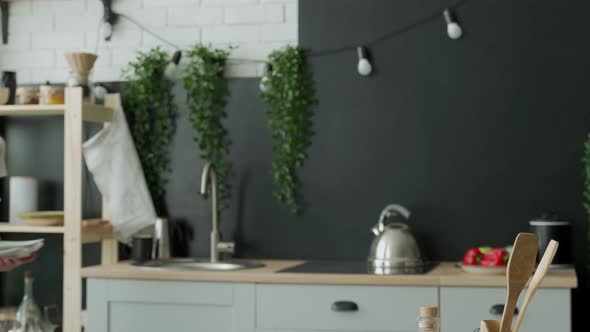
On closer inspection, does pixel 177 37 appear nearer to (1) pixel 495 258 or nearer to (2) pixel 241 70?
(2) pixel 241 70

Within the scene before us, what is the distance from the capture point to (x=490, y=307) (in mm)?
3342

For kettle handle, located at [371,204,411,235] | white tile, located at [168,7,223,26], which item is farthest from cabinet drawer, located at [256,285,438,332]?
white tile, located at [168,7,223,26]

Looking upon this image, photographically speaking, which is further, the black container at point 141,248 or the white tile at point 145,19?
the white tile at point 145,19

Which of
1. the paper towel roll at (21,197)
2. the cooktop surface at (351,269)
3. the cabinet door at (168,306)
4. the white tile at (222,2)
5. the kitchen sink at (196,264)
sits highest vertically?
the white tile at (222,2)

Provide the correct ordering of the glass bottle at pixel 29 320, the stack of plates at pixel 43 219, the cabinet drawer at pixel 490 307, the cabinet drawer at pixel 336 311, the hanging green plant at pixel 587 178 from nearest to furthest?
the glass bottle at pixel 29 320 → the cabinet drawer at pixel 490 307 → the cabinet drawer at pixel 336 311 → the hanging green plant at pixel 587 178 → the stack of plates at pixel 43 219

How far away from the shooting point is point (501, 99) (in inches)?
157

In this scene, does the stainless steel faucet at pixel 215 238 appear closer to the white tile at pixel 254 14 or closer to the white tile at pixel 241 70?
the white tile at pixel 241 70

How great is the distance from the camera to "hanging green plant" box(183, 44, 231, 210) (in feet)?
14.0

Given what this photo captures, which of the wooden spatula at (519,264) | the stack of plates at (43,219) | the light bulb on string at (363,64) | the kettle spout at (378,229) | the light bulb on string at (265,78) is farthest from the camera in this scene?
the light bulb on string at (265,78)

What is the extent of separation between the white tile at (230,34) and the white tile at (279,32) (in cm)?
4

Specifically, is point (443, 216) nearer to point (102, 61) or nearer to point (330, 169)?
point (330, 169)

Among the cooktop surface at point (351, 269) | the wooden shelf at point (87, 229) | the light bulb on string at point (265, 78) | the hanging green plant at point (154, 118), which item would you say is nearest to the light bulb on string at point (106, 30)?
the hanging green plant at point (154, 118)

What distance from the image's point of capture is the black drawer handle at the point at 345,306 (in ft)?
11.3

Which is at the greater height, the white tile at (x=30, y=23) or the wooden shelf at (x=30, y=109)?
the white tile at (x=30, y=23)
